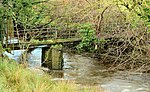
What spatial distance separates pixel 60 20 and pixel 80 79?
19.3 feet

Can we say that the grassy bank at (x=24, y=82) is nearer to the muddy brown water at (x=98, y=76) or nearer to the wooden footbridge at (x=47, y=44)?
the muddy brown water at (x=98, y=76)

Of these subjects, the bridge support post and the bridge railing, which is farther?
the bridge railing

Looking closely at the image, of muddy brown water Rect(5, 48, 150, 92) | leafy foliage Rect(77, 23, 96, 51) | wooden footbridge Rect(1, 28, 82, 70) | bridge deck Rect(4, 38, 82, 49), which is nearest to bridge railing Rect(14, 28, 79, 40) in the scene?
wooden footbridge Rect(1, 28, 82, 70)

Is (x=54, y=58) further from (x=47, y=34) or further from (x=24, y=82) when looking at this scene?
(x=24, y=82)

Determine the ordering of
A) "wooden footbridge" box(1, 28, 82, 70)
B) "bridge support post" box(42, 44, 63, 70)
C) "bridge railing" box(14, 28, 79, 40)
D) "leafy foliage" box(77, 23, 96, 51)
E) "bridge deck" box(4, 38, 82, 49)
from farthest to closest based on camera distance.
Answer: "leafy foliage" box(77, 23, 96, 51)
"bridge railing" box(14, 28, 79, 40)
"bridge support post" box(42, 44, 63, 70)
"wooden footbridge" box(1, 28, 82, 70)
"bridge deck" box(4, 38, 82, 49)

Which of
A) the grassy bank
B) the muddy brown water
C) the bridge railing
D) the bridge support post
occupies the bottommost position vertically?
the muddy brown water

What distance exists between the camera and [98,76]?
14906 mm

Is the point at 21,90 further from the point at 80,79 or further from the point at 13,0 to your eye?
the point at 80,79

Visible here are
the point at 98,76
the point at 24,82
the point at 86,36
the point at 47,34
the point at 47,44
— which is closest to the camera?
the point at 24,82

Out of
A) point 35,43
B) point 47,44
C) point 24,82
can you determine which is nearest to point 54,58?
point 47,44

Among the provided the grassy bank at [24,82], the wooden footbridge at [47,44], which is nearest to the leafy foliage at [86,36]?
the wooden footbridge at [47,44]

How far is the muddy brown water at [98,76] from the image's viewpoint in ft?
42.7

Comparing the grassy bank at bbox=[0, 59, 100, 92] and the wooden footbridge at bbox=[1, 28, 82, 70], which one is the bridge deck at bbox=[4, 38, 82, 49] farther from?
the grassy bank at bbox=[0, 59, 100, 92]

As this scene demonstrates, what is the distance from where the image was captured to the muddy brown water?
42.7 feet
